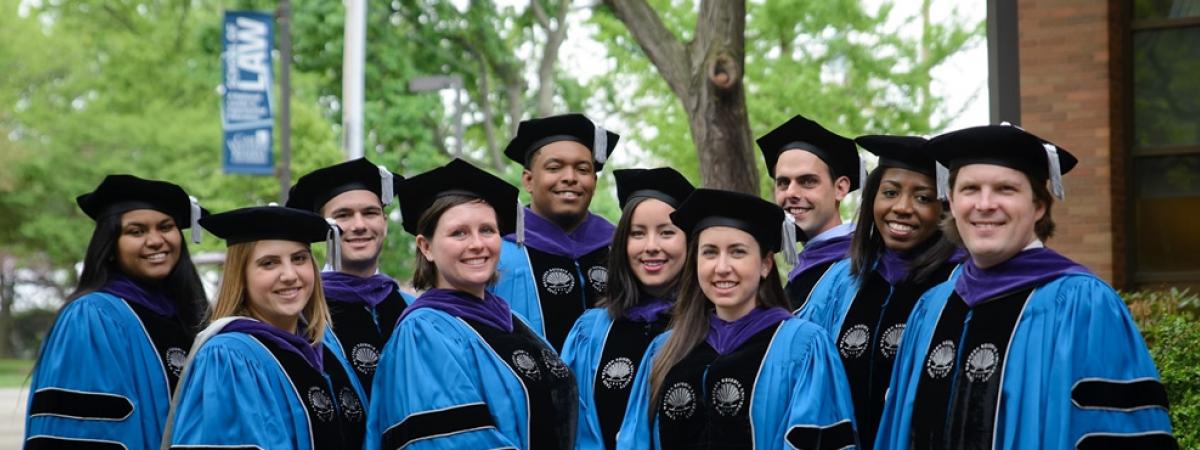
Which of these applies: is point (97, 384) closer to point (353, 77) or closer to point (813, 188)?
point (813, 188)

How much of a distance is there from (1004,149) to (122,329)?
3.50m

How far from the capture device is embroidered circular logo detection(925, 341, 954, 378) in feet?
17.3

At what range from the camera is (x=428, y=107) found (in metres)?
24.6

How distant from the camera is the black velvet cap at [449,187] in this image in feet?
19.5

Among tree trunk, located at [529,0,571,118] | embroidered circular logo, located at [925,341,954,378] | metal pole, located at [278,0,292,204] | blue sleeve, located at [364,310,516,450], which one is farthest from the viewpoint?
tree trunk, located at [529,0,571,118]

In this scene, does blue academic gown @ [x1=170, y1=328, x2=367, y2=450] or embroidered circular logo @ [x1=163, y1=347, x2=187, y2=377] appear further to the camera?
embroidered circular logo @ [x1=163, y1=347, x2=187, y2=377]

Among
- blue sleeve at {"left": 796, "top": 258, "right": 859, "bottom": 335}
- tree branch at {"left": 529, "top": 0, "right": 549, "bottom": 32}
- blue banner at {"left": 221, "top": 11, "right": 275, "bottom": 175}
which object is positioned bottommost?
blue sleeve at {"left": 796, "top": 258, "right": 859, "bottom": 335}

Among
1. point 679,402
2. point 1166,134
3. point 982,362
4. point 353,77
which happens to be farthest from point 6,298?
point 982,362

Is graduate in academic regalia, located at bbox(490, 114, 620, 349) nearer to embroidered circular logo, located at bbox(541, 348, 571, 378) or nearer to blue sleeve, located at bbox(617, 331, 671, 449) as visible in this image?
embroidered circular logo, located at bbox(541, 348, 571, 378)

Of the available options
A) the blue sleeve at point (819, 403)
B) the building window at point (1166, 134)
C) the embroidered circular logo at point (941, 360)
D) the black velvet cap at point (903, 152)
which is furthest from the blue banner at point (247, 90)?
the embroidered circular logo at point (941, 360)

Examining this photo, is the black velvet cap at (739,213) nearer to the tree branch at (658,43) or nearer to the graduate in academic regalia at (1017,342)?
the graduate in academic regalia at (1017,342)

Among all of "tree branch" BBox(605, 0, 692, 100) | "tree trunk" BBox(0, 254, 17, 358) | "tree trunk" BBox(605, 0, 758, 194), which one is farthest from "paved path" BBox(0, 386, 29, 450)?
"tree trunk" BBox(0, 254, 17, 358)

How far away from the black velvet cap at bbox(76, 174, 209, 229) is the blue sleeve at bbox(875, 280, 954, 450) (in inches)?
116

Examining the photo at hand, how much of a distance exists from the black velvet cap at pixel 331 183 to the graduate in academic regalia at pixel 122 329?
435 millimetres
